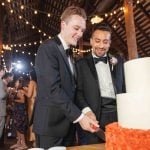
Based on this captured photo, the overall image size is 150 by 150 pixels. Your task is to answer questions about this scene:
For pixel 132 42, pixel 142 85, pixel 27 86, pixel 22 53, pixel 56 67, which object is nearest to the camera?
pixel 142 85

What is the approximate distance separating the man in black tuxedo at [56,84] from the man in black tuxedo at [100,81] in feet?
1.23

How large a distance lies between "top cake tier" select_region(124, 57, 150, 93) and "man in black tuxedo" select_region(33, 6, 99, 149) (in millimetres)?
727

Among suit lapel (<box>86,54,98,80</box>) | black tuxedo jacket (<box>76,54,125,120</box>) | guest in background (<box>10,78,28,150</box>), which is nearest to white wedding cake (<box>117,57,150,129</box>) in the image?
black tuxedo jacket (<box>76,54,125,120</box>)

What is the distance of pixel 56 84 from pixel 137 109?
0.87 meters

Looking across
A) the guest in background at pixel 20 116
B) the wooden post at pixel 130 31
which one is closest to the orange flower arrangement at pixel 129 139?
the guest in background at pixel 20 116

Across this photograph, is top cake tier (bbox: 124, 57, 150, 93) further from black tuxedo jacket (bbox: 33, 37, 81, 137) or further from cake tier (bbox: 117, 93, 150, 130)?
black tuxedo jacket (bbox: 33, 37, 81, 137)

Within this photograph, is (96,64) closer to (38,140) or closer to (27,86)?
(38,140)

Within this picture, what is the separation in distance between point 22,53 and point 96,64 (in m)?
28.0

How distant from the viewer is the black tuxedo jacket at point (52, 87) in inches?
80.4

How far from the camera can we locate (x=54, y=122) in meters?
2.12

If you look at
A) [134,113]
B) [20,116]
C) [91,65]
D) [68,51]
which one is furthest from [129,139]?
[20,116]

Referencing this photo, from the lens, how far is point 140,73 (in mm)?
1302

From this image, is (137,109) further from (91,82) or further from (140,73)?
(91,82)

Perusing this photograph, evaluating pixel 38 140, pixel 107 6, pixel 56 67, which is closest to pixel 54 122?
pixel 38 140
